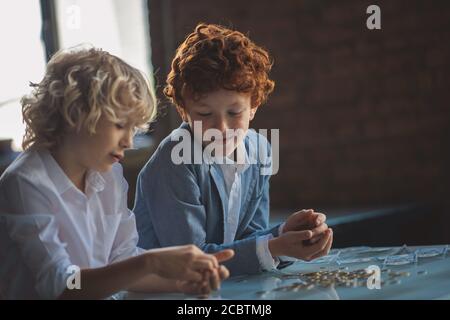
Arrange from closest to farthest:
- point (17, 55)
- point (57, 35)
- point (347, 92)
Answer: point (17, 55)
point (57, 35)
point (347, 92)

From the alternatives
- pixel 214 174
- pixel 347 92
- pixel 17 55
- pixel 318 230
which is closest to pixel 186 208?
pixel 214 174

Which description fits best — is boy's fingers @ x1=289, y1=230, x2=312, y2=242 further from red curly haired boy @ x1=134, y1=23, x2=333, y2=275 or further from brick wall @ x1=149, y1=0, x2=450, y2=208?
brick wall @ x1=149, y1=0, x2=450, y2=208

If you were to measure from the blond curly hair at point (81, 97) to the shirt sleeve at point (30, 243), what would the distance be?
75mm

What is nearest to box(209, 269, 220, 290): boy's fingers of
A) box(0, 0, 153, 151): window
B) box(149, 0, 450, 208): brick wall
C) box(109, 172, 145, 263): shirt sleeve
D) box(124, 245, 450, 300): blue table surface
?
box(124, 245, 450, 300): blue table surface

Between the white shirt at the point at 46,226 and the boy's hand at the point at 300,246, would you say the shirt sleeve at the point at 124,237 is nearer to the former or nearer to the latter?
the white shirt at the point at 46,226

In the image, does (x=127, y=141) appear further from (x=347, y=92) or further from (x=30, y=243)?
(x=347, y=92)

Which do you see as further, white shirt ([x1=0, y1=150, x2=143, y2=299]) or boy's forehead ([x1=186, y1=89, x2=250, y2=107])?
boy's forehead ([x1=186, y1=89, x2=250, y2=107])

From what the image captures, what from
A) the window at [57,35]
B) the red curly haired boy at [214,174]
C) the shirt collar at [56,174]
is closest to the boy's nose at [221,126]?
the red curly haired boy at [214,174]

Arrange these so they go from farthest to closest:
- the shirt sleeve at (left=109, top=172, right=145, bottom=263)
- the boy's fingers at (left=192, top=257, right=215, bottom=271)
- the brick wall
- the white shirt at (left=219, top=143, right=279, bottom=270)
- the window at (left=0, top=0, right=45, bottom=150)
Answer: the brick wall
the window at (left=0, top=0, right=45, bottom=150)
the white shirt at (left=219, top=143, right=279, bottom=270)
the shirt sleeve at (left=109, top=172, right=145, bottom=263)
the boy's fingers at (left=192, top=257, right=215, bottom=271)

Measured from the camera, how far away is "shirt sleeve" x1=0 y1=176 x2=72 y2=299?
0.89 m

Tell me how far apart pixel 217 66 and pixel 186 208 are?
210 mm

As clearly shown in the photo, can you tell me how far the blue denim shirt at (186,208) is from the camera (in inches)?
44.4

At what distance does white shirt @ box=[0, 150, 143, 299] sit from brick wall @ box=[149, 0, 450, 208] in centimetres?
182

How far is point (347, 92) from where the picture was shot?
2830 millimetres
